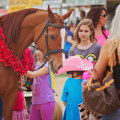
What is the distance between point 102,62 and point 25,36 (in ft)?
5.54

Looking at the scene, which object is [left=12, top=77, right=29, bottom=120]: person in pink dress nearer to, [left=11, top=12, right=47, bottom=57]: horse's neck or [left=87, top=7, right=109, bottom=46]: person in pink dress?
[left=11, top=12, right=47, bottom=57]: horse's neck

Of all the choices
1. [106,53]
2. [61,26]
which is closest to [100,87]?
[106,53]

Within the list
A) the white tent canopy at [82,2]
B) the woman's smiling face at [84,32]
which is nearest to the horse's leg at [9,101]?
the woman's smiling face at [84,32]

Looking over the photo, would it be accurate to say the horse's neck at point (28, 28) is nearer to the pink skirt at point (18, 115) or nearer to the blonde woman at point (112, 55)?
the pink skirt at point (18, 115)

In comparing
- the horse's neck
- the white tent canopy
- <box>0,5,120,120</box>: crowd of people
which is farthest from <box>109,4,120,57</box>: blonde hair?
the white tent canopy

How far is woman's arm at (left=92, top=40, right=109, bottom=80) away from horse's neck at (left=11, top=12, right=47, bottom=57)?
152 cm

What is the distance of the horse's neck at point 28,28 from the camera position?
4.04m

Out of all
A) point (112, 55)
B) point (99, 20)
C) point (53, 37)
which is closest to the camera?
point (112, 55)

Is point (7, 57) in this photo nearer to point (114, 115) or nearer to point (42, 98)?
point (42, 98)

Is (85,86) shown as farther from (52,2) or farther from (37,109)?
(52,2)

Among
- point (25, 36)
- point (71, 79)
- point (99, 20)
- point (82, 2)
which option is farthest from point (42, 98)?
point (82, 2)

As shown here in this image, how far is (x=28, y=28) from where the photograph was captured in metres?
4.06

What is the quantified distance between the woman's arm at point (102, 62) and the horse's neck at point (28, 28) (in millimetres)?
1517

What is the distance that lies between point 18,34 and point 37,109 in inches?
50.6
